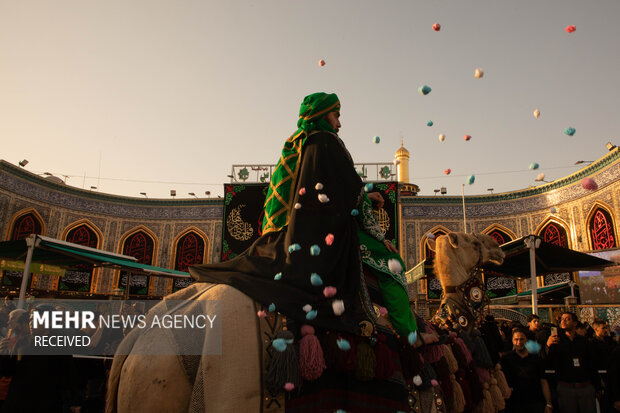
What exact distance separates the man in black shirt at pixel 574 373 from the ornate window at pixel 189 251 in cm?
1622

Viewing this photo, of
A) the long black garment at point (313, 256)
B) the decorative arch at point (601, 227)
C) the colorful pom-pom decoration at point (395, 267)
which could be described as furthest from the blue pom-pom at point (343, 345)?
the decorative arch at point (601, 227)

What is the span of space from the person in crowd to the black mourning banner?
990 cm

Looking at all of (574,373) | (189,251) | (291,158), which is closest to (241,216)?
(189,251)


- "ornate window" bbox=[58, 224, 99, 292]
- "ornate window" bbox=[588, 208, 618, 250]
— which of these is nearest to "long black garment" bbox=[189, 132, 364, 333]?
"ornate window" bbox=[588, 208, 618, 250]

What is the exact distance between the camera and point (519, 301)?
1230 centimetres

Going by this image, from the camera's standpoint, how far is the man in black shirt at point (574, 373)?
13.7 feet

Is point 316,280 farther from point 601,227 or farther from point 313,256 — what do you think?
point 601,227

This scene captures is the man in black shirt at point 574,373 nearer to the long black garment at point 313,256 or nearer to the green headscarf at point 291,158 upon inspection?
the long black garment at point 313,256

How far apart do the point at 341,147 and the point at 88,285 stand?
1828 cm

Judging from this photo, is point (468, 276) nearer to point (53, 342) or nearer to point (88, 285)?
point (53, 342)

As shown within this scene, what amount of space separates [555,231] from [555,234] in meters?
0.11

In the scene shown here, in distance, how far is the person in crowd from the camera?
3.92 meters

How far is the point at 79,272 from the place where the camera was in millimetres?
17594

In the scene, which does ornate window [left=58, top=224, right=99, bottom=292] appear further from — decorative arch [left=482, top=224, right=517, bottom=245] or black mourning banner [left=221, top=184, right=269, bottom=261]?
decorative arch [left=482, top=224, right=517, bottom=245]
